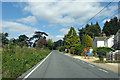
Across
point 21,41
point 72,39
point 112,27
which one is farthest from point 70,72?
point 21,41

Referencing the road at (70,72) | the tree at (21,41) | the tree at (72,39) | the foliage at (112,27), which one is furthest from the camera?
the foliage at (112,27)

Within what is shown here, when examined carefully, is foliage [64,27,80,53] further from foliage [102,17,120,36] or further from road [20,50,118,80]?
road [20,50,118,80]

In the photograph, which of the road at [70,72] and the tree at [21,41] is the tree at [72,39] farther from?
the road at [70,72]

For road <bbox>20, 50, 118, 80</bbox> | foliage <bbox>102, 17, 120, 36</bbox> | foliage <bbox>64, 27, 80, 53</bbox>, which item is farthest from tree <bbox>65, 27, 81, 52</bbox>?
road <bbox>20, 50, 118, 80</bbox>

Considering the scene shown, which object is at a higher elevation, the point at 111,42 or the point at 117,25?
the point at 117,25

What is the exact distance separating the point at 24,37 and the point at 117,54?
279 feet

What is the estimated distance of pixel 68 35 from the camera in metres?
58.9

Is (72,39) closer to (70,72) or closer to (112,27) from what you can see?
(112,27)

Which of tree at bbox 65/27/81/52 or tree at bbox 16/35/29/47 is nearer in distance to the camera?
tree at bbox 16/35/29/47

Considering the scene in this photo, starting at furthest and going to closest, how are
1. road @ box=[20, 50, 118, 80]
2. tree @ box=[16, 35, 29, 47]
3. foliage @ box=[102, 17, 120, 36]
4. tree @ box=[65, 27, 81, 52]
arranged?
foliage @ box=[102, 17, 120, 36] → tree @ box=[65, 27, 81, 52] → tree @ box=[16, 35, 29, 47] → road @ box=[20, 50, 118, 80]

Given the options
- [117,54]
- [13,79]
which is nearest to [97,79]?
[13,79]

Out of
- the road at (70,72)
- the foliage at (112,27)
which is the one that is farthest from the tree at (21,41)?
the foliage at (112,27)

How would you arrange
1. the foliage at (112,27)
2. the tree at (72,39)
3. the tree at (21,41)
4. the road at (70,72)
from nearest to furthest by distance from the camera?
1. the road at (70,72)
2. the tree at (21,41)
3. the tree at (72,39)
4. the foliage at (112,27)

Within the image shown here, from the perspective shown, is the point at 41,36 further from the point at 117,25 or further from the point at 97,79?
the point at 97,79
